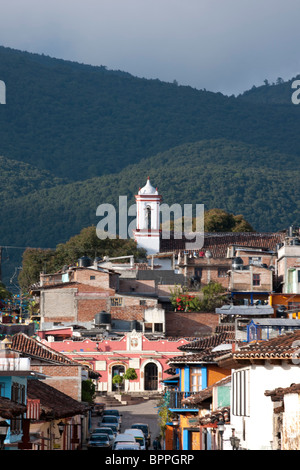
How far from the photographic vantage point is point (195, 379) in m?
43.4

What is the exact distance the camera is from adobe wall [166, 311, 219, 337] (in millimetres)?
89312

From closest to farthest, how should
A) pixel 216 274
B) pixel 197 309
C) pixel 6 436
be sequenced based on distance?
pixel 6 436 → pixel 197 309 → pixel 216 274

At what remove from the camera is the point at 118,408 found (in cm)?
7138

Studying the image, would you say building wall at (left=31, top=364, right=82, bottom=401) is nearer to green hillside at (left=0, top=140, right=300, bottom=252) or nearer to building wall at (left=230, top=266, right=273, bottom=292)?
building wall at (left=230, top=266, right=273, bottom=292)

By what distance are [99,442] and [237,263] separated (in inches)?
1953

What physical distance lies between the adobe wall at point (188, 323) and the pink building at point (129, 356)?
20.7 ft

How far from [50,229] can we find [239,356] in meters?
148

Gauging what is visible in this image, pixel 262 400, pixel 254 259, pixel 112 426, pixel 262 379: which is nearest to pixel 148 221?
pixel 254 259

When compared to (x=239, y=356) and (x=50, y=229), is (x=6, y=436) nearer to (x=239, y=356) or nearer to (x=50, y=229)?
(x=239, y=356)

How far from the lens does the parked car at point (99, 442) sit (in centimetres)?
4712

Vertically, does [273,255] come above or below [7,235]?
below

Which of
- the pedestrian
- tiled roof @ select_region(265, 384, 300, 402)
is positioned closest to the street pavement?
the pedestrian

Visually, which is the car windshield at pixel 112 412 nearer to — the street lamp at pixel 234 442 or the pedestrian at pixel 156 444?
the pedestrian at pixel 156 444
